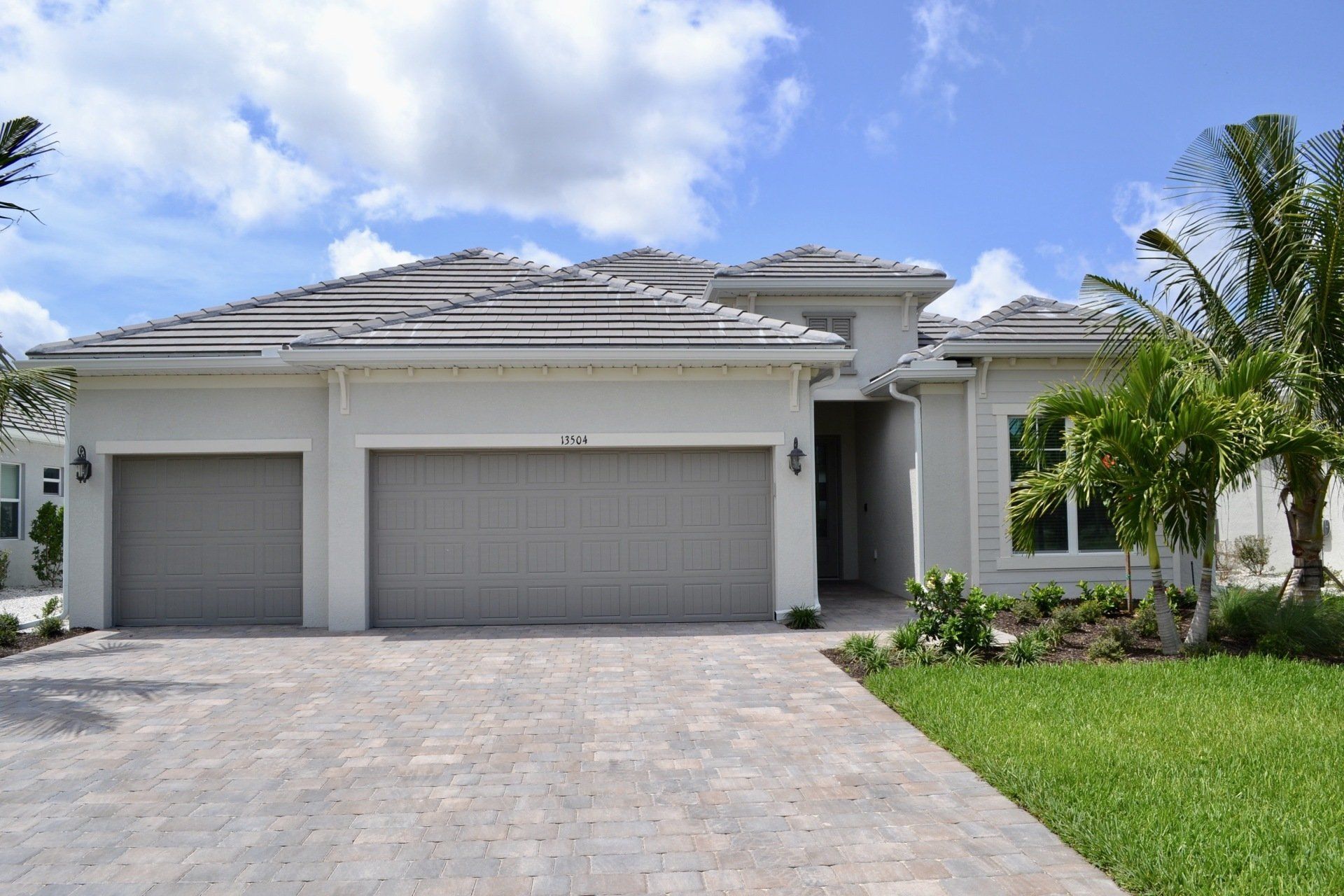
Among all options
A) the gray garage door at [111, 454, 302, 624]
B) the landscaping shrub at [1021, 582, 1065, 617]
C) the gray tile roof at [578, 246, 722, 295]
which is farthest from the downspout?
the gray garage door at [111, 454, 302, 624]

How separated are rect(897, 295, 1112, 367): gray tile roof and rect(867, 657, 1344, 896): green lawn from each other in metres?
5.11

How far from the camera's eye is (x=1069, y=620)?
9.42 metres

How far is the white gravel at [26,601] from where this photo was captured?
12.4 meters

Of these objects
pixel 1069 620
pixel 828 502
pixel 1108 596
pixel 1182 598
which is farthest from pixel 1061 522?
pixel 828 502

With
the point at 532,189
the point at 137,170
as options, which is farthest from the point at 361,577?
the point at 532,189

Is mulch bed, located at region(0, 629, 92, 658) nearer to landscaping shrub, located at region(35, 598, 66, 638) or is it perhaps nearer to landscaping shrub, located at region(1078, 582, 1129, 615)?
landscaping shrub, located at region(35, 598, 66, 638)

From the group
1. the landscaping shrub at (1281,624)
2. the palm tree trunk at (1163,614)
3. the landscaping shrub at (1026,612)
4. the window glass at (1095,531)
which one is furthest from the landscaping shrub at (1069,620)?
the window glass at (1095,531)

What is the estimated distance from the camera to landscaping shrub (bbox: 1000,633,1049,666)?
312 inches

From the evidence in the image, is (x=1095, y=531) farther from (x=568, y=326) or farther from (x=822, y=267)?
(x=568, y=326)

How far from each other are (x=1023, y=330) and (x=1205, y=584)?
15.2 feet

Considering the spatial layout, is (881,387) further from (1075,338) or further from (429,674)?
(429,674)

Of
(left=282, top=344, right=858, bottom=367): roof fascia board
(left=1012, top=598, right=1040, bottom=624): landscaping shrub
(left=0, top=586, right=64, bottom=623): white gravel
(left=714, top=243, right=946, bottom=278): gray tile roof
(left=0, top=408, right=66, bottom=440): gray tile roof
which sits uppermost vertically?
(left=714, top=243, right=946, bottom=278): gray tile roof

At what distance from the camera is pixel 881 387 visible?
12.7 metres

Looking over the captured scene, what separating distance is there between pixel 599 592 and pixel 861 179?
6987mm
